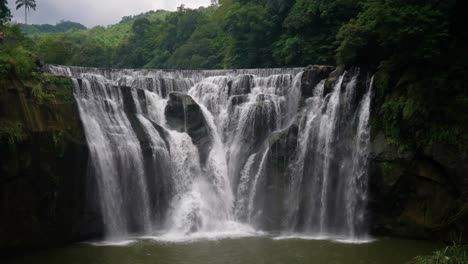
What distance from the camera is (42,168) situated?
17500 mm

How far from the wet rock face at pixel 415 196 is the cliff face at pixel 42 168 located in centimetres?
1236

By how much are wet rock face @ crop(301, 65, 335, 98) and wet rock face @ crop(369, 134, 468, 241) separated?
5.67 metres

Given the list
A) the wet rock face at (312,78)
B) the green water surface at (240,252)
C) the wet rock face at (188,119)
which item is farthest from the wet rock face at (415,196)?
the wet rock face at (188,119)

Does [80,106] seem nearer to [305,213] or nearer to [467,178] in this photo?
[305,213]

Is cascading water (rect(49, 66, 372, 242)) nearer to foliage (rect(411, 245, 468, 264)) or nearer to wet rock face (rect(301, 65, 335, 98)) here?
wet rock face (rect(301, 65, 335, 98))

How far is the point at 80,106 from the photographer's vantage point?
20281 millimetres

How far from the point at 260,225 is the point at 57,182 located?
928cm

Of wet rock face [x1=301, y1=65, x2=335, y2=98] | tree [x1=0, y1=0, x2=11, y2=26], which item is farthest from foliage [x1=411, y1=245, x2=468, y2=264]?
tree [x1=0, y1=0, x2=11, y2=26]

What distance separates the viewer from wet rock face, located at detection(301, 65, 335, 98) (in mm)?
24719

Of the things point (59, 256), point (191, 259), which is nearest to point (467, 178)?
point (191, 259)

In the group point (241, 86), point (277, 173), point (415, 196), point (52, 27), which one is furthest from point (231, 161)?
point (52, 27)

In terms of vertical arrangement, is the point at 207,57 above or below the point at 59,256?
above

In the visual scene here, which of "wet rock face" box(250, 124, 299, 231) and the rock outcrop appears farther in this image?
the rock outcrop

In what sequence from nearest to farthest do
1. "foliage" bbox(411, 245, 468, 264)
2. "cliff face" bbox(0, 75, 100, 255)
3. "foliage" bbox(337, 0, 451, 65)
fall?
"foliage" bbox(411, 245, 468, 264), "cliff face" bbox(0, 75, 100, 255), "foliage" bbox(337, 0, 451, 65)
